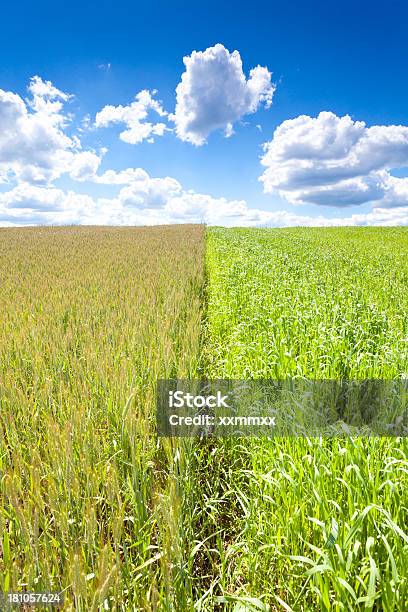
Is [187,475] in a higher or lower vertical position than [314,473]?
lower

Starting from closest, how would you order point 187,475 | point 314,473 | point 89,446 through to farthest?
point 314,473 < point 187,475 < point 89,446

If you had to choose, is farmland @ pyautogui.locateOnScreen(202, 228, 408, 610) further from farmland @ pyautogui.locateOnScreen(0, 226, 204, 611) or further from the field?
farmland @ pyautogui.locateOnScreen(0, 226, 204, 611)

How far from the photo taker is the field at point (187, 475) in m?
1.83

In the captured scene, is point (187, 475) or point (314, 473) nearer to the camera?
point (314, 473)

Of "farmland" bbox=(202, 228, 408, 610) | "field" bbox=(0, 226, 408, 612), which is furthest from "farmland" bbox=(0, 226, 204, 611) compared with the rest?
"farmland" bbox=(202, 228, 408, 610)

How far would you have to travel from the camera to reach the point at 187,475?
262cm

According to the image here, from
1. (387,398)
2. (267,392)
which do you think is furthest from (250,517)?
(387,398)

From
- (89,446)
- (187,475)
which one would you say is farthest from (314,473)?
(89,446)

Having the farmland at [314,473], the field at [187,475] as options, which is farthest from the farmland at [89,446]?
the farmland at [314,473]

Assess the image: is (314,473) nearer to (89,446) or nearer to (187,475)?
(187,475)

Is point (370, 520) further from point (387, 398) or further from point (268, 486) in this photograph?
point (387, 398)

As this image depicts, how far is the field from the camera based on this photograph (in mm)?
1835

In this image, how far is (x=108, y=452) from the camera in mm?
2881

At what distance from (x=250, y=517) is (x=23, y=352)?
3640 mm
